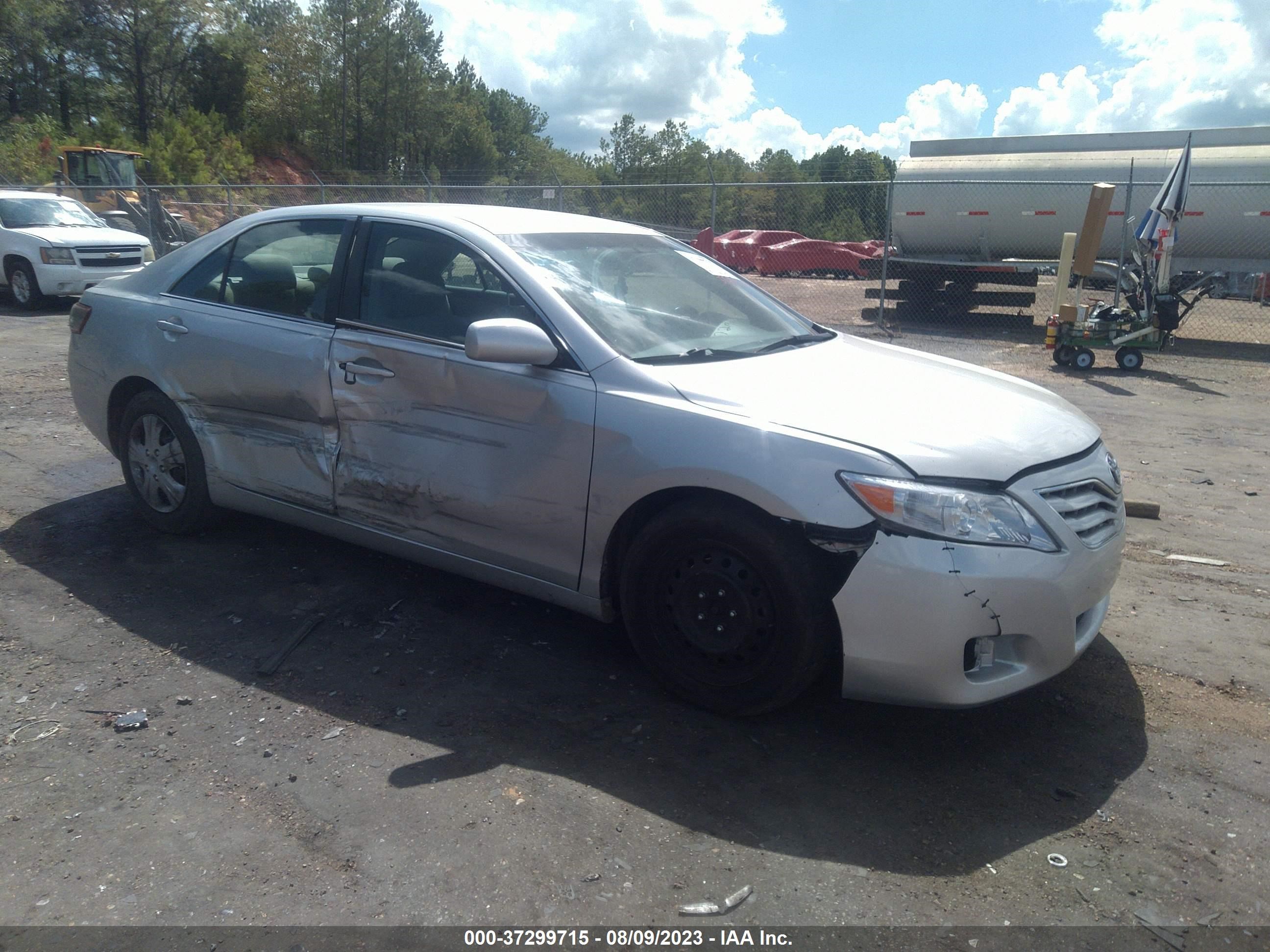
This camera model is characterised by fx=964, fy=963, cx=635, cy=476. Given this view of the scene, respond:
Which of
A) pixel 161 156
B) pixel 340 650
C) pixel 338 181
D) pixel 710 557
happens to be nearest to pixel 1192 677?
pixel 710 557

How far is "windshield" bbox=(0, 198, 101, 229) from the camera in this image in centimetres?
1473

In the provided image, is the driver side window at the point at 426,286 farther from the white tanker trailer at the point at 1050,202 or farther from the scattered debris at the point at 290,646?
the white tanker trailer at the point at 1050,202

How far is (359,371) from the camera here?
400 centimetres

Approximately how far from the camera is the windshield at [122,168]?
25734mm

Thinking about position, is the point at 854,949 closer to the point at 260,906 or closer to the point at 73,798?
the point at 260,906

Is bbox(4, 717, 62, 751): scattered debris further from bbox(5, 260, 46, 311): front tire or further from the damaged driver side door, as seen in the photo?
bbox(5, 260, 46, 311): front tire

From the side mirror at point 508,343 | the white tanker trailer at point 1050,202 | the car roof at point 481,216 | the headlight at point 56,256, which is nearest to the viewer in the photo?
the side mirror at point 508,343

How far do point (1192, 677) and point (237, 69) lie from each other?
56477 millimetres

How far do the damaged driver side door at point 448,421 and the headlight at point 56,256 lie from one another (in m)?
12.9

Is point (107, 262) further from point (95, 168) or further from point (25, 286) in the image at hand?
point (95, 168)

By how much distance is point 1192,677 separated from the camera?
371 centimetres

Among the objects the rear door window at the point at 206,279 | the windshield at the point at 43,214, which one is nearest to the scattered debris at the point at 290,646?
the rear door window at the point at 206,279

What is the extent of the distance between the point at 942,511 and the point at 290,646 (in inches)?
101

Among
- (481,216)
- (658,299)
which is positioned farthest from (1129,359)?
(481,216)
